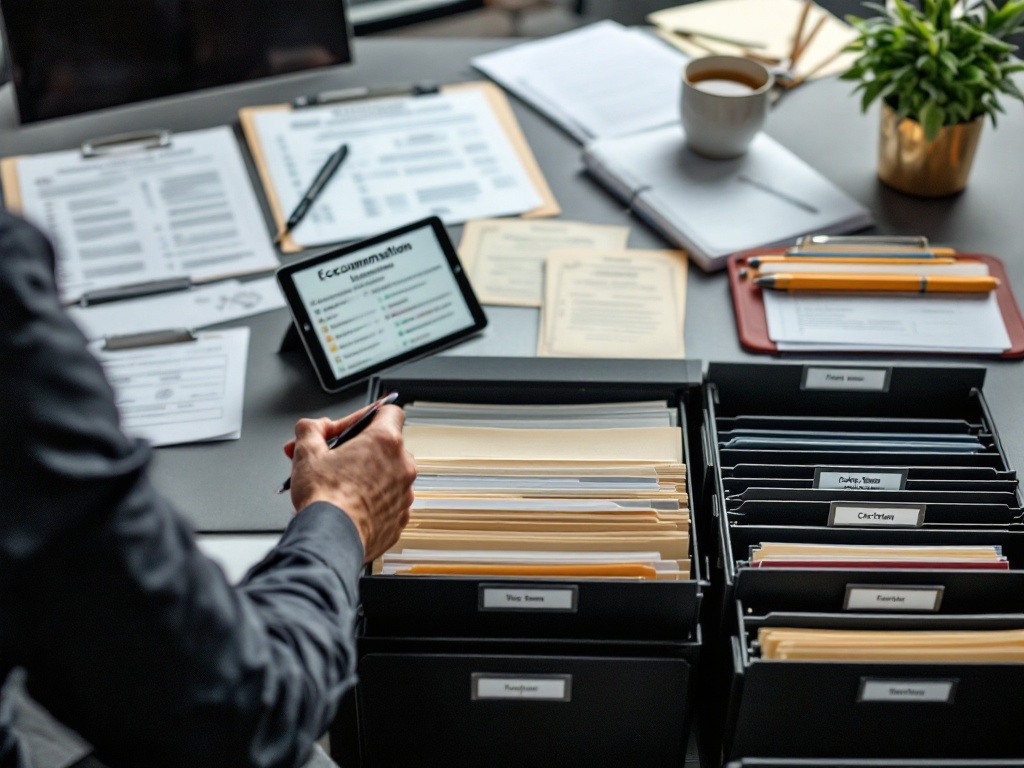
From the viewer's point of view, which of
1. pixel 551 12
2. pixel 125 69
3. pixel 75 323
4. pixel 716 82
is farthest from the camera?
pixel 551 12

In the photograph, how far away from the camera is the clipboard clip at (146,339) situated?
1.35m

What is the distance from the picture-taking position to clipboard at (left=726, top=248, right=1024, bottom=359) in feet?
4.36

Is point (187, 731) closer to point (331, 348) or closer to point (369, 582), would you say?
point (369, 582)

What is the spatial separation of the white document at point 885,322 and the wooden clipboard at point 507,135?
0.37 m

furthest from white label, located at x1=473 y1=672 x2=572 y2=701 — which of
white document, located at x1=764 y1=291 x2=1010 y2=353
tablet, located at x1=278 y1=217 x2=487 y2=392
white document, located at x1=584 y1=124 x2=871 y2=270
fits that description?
white document, located at x1=584 y1=124 x2=871 y2=270

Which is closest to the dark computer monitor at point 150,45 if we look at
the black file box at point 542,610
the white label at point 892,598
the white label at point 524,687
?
the black file box at point 542,610

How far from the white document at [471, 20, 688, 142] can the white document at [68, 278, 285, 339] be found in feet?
1.94

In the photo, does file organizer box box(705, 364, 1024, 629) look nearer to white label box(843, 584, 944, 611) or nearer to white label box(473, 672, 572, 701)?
white label box(843, 584, 944, 611)

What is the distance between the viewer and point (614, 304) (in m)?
1.41

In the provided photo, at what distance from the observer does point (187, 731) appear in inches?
27.1

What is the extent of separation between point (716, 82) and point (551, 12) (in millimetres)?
1958

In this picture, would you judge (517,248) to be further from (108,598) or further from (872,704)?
(108,598)

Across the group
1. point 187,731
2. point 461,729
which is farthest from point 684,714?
point 187,731

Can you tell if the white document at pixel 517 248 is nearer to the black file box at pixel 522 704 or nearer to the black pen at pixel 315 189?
the black pen at pixel 315 189
